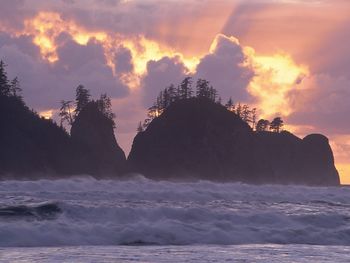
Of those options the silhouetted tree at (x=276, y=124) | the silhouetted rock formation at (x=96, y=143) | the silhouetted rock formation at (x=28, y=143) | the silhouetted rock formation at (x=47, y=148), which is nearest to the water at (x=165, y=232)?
the silhouetted rock formation at (x=28, y=143)

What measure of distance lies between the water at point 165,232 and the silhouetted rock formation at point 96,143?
48.2 m

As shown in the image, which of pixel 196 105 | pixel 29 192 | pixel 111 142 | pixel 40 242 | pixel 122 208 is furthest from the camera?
pixel 196 105

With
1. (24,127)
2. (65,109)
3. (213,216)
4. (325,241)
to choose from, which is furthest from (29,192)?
(65,109)

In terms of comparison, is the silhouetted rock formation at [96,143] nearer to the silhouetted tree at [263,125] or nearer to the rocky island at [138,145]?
the rocky island at [138,145]

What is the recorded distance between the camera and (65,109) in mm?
107125

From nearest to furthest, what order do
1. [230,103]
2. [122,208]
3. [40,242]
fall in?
[40,242] → [122,208] → [230,103]

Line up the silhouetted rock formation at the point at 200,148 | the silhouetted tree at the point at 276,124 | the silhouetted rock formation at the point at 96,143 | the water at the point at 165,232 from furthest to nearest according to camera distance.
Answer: the silhouetted tree at the point at 276,124 → the silhouetted rock formation at the point at 200,148 → the silhouetted rock formation at the point at 96,143 → the water at the point at 165,232

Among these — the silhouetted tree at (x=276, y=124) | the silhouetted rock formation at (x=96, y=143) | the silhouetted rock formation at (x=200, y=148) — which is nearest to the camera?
the silhouetted rock formation at (x=96, y=143)

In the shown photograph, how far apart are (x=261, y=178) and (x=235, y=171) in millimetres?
5002

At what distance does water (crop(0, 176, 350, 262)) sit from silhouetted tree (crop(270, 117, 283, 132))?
4190 inches

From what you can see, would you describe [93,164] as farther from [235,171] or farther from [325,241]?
[325,241]

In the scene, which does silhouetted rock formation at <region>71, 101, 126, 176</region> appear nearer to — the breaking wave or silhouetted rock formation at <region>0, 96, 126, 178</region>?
silhouetted rock formation at <region>0, 96, 126, 178</region>

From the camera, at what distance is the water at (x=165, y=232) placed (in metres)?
19.5

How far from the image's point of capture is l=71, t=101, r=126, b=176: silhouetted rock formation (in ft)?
272
